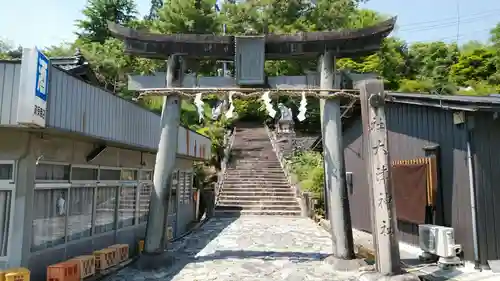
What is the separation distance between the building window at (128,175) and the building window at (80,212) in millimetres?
1802

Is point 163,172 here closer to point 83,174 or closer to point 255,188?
point 83,174

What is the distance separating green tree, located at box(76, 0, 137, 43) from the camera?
37.9 metres

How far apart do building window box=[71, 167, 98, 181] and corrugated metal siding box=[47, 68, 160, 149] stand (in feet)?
3.22

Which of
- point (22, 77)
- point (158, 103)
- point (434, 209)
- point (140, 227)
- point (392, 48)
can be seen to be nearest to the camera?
point (22, 77)

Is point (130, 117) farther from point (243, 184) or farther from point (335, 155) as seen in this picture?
point (243, 184)

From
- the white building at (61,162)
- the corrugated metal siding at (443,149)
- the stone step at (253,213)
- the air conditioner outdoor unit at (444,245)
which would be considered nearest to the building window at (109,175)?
the white building at (61,162)

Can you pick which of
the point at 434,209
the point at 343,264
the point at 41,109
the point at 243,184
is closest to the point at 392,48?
the point at 243,184

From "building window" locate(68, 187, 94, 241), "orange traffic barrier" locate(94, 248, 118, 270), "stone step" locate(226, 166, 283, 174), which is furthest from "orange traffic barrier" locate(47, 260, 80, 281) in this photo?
"stone step" locate(226, 166, 283, 174)

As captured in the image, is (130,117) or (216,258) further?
(216,258)

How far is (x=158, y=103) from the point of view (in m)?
29.6

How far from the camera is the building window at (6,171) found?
6749 millimetres

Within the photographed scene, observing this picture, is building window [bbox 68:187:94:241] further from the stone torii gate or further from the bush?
the bush

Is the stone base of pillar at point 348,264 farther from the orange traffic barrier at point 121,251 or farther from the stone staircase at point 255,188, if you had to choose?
the stone staircase at point 255,188

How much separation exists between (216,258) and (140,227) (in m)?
3.06
